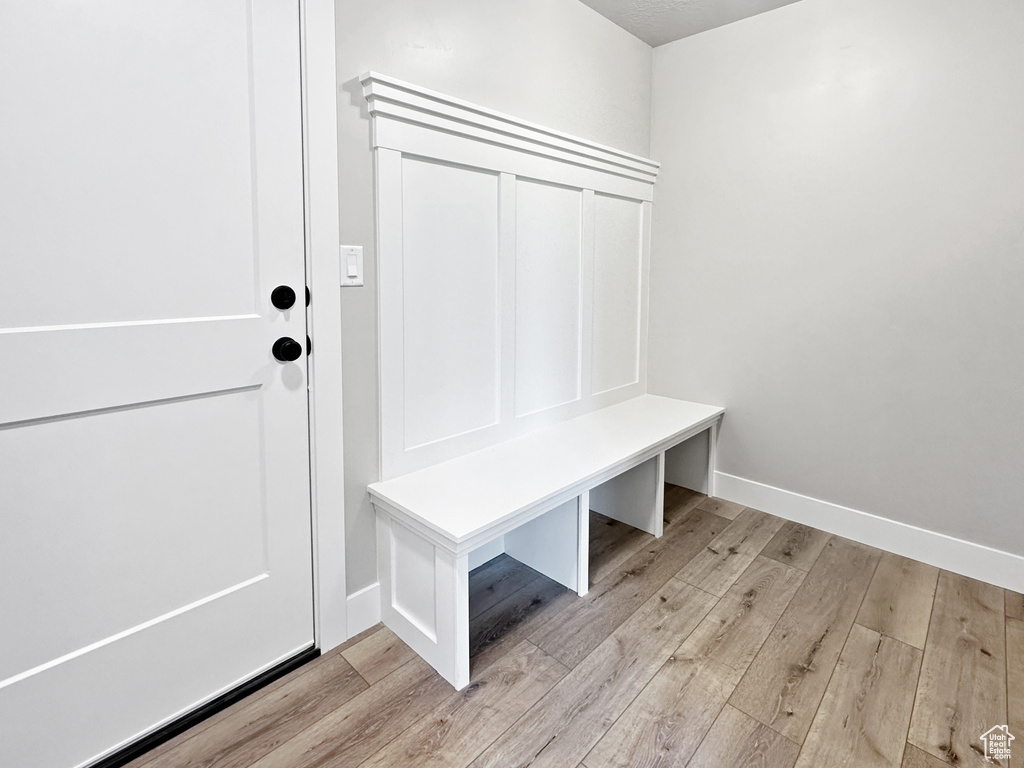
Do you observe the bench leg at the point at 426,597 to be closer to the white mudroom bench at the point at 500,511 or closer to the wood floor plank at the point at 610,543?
the white mudroom bench at the point at 500,511

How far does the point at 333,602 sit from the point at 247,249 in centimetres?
105

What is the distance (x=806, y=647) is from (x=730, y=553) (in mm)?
577

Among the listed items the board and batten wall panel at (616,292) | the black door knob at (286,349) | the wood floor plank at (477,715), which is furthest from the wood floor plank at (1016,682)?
the black door knob at (286,349)

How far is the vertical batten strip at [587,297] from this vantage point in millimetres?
Result: 2428

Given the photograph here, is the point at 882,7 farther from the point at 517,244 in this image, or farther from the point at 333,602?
the point at 333,602

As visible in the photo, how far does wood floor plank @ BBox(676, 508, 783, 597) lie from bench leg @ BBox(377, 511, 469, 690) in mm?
970

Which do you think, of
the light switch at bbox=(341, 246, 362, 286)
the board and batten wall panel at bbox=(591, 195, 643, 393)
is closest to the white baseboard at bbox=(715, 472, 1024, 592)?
the board and batten wall panel at bbox=(591, 195, 643, 393)

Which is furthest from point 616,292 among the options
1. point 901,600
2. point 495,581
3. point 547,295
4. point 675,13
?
point 901,600

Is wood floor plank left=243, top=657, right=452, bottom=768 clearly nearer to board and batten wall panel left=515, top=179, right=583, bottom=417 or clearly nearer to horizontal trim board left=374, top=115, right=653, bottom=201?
board and batten wall panel left=515, top=179, right=583, bottom=417

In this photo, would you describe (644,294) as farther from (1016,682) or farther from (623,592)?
(1016,682)

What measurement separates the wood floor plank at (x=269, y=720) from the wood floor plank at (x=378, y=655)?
27 millimetres

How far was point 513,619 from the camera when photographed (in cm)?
186

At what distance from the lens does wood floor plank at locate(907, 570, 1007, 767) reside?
4.50 feet
